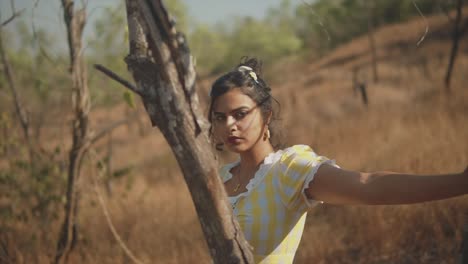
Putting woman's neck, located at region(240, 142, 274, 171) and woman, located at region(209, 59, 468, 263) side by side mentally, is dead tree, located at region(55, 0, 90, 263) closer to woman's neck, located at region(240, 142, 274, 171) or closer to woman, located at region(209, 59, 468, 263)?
woman, located at region(209, 59, 468, 263)

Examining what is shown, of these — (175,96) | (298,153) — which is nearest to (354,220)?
(298,153)

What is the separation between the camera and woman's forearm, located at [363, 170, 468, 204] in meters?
0.90

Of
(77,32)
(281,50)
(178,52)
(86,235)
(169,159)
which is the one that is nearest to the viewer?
(178,52)

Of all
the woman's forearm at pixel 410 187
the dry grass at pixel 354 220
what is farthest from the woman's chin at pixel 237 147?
the dry grass at pixel 354 220

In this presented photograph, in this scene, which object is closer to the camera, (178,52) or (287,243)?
(178,52)

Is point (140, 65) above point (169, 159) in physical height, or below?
above

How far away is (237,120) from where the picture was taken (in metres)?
1.55

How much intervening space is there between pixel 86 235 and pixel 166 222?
824mm

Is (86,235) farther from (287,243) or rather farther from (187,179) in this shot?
(187,179)

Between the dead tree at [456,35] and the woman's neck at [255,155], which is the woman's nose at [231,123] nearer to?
the woman's neck at [255,155]

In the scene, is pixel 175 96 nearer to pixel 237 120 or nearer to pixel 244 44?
pixel 237 120

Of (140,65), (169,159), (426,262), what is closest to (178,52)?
(140,65)

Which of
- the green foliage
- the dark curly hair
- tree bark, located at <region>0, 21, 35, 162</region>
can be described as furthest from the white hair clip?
the green foliage

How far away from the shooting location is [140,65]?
87 cm
